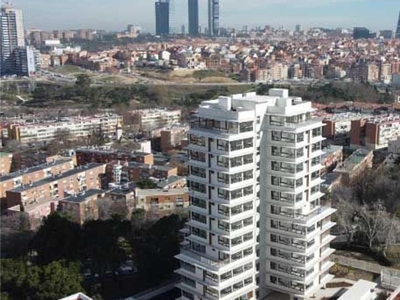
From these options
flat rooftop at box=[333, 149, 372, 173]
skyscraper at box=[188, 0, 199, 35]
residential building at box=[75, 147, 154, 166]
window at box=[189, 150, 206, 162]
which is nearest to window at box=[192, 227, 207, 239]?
window at box=[189, 150, 206, 162]

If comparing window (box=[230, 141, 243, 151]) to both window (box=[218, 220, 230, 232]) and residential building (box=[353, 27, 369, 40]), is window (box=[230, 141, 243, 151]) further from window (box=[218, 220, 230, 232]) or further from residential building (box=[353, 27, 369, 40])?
residential building (box=[353, 27, 369, 40])

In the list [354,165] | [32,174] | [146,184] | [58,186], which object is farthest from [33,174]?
[354,165]

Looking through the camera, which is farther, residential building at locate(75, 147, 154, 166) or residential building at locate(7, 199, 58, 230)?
residential building at locate(75, 147, 154, 166)

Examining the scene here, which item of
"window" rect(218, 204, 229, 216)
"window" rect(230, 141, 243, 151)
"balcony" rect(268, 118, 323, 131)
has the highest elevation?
"balcony" rect(268, 118, 323, 131)

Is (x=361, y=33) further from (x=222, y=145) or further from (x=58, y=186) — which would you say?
(x=222, y=145)

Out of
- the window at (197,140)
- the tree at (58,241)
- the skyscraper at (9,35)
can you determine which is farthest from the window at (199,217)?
the skyscraper at (9,35)

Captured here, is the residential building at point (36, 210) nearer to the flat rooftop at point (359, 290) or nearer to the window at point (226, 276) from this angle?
the window at point (226, 276)

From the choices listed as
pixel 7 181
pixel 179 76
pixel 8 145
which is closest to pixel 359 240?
pixel 7 181

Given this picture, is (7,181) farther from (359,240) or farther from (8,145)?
(359,240)
